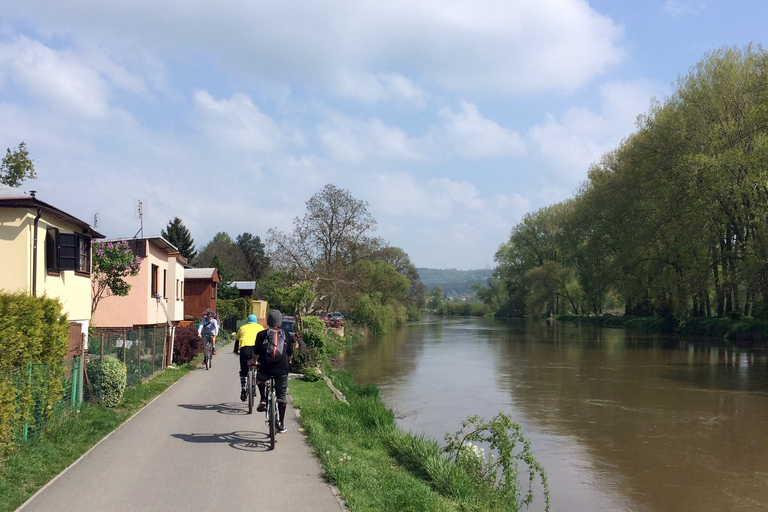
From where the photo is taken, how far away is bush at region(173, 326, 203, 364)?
22.1 metres

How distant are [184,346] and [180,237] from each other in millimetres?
61396

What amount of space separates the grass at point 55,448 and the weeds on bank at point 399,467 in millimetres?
3132

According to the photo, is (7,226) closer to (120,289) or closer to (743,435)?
(120,289)

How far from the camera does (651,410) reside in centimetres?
1755

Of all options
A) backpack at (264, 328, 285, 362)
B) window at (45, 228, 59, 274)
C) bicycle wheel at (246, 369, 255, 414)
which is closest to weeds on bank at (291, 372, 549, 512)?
bicycle wheel at (246, 369, 255, 414)

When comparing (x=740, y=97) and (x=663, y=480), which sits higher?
(x=740, y=97)

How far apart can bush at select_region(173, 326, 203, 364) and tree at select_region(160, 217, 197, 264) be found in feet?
191

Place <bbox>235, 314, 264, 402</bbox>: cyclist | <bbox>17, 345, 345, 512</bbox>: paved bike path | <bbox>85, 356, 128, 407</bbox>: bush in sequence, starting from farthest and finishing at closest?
<bbox>85, 356, 128, 407</bbox>: bush
<bbox>235, 314, 264, 402</bbox>: cyclist
<bbox>17, 345, 345, 512</bbox>: paved bike path

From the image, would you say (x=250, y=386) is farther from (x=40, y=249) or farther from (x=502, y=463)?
(x=40, y=249)

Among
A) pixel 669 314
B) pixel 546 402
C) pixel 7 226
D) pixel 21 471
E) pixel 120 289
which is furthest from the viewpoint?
pixel 669 314

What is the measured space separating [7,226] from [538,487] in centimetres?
1208

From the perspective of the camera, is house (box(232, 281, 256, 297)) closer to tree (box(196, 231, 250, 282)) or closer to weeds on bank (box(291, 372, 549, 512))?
tree (box(196, 231, 250, 282))

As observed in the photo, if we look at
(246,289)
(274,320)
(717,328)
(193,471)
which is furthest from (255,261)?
(193,471)

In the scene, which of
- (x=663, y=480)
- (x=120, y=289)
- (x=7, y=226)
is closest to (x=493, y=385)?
(x=663, y=480)
